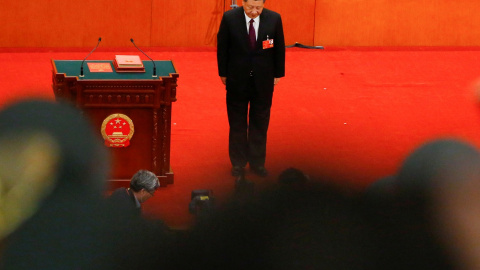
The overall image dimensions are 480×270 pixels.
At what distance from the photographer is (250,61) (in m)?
5.34

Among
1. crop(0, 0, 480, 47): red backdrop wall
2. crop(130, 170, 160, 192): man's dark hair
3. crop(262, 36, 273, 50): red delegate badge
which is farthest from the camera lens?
crop(0, 0, 480, 47): red backdrop wall

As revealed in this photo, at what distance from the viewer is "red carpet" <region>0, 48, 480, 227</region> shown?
575 centimetres

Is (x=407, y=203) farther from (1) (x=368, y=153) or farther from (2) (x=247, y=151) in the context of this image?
(1) (x=368, y=153)

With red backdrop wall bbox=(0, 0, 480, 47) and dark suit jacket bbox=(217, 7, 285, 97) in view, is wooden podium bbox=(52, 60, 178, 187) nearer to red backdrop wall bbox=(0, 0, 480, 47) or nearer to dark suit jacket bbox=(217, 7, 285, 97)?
dark suit jacket bbox=(217, 7, 285, 97)

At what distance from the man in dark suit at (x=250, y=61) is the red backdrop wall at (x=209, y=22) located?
4306mm

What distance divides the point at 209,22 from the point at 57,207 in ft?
27.1

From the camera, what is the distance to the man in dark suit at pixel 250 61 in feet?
17.5

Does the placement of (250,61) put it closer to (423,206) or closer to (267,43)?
(267,43)

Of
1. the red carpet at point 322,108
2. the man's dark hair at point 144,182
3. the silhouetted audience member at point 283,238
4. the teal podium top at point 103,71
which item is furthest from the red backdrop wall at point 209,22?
the silhouetted audience member at point 283,238

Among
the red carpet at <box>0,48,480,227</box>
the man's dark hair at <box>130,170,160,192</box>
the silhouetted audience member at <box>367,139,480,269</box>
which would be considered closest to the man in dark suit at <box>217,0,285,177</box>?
the red carpet at <box>0,48,480,227</box>

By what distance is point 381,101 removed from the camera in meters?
7.69

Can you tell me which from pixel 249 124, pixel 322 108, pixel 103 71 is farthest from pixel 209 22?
pixel 103 71

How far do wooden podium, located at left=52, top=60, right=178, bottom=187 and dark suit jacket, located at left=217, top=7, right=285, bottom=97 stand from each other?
0.42 metres

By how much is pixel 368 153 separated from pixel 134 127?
2082 mm
